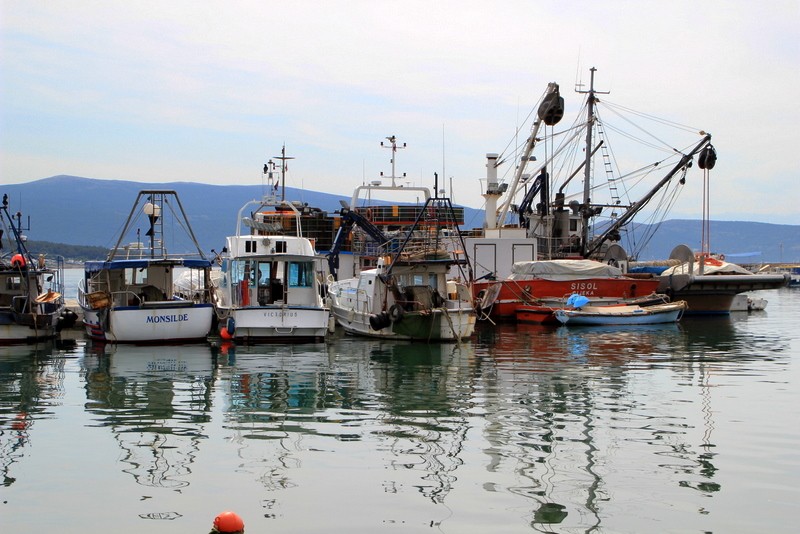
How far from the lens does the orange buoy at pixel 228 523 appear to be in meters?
10.2

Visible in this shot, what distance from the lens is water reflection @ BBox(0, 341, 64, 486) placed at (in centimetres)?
1466

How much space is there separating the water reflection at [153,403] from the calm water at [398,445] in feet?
0.21

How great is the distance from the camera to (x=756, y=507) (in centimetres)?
1149

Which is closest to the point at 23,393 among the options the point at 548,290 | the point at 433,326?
the point at 433,326

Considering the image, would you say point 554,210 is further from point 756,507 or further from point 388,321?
point 756,507

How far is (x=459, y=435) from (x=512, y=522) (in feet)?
15.4

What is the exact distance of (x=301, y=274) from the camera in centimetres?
3331

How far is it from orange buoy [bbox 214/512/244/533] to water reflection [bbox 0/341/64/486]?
155 inches

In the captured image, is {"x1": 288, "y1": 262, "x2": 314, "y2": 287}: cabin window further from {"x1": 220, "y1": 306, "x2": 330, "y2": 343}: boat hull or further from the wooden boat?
the wooden boat

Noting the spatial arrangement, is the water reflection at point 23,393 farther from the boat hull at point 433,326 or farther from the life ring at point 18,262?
the boat hull at point 433,326

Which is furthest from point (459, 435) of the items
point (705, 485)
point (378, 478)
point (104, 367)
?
point (104, 367)

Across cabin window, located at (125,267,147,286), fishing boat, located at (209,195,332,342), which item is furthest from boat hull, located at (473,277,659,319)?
cabin window, located at (125,267,147,286)

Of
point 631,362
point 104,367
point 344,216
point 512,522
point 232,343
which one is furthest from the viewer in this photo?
point 344,216

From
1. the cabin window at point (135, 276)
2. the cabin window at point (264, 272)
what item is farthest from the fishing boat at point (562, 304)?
the cabin window at point (135, 276)
